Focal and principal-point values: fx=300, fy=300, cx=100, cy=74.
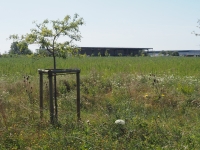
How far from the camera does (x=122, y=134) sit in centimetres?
546

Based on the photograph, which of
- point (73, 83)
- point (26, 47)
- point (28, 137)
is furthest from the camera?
point (73, 83)

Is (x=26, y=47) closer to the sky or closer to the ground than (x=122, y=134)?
closer to the sky

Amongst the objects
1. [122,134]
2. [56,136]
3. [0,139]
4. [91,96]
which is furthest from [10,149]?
[91,96]

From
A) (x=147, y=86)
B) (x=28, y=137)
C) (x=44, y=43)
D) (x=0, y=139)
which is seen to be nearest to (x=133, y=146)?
(x=28, y=137)

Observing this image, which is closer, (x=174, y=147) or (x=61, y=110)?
(x=174, y=147)

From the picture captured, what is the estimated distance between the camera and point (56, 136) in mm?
5191

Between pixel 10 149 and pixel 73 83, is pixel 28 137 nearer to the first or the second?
pixel 10 149

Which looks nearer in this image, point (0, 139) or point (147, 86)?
point (0, 139)

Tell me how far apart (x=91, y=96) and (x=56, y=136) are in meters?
3.95

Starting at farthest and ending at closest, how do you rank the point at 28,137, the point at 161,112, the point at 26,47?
the point at 26,47 < the point at 161,112 < the point at 28,137

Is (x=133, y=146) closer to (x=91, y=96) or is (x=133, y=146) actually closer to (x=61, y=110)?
(x=61, y=110)

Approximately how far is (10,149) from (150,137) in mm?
2386

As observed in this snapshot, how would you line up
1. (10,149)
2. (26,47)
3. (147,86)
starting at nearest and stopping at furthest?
(10,149) < (26,47) < (147,86)

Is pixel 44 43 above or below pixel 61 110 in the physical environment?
above
